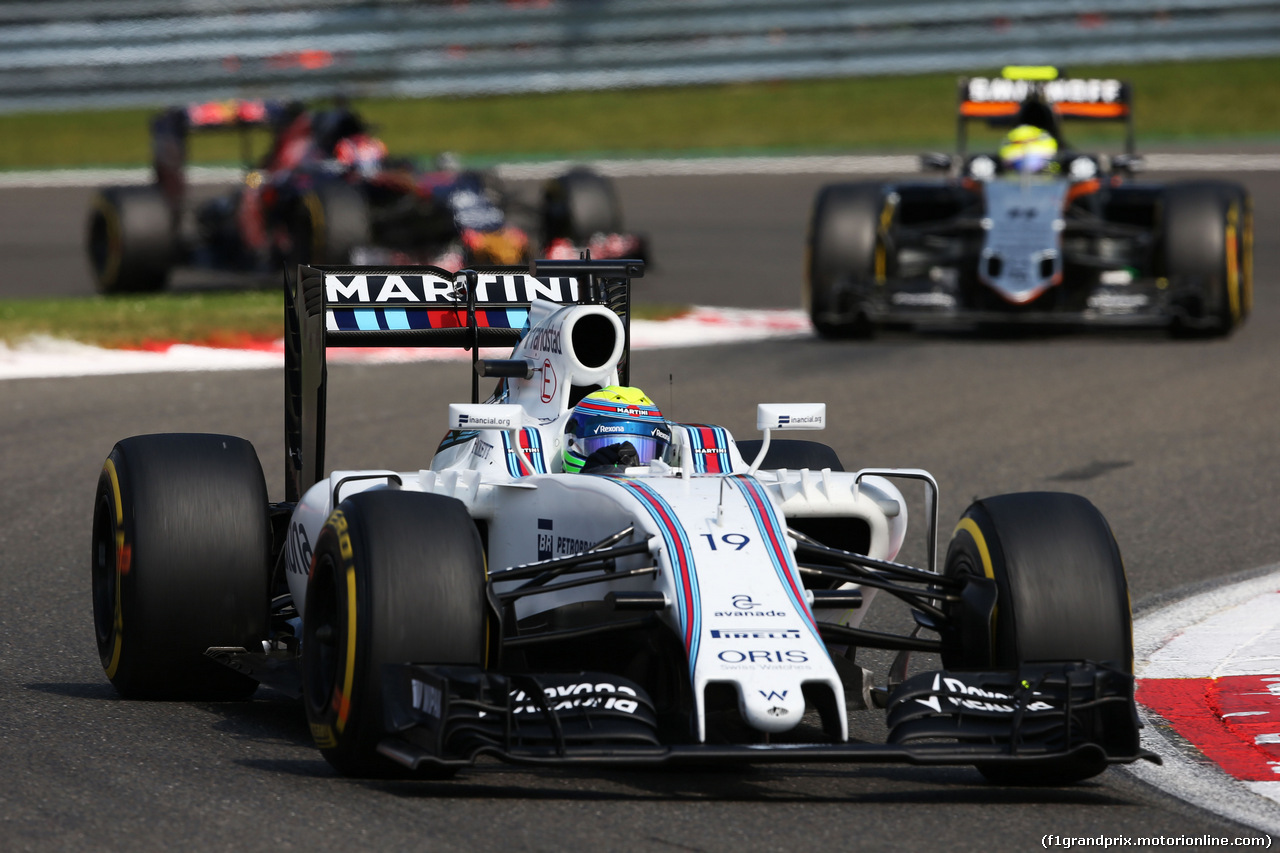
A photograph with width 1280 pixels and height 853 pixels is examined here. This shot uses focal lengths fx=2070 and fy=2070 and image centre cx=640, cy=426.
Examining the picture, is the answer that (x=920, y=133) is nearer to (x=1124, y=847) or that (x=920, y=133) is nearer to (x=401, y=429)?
(x=401, y=429)

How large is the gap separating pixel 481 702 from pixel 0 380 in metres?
9.58

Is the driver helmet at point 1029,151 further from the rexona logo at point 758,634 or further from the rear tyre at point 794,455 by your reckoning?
the rexona logo at point 758,634

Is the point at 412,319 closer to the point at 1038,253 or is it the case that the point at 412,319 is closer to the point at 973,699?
the point at 973,699

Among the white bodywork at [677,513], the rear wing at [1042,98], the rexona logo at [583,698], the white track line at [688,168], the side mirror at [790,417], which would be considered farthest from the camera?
the white track line at [688,168]

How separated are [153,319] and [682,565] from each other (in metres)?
11.8

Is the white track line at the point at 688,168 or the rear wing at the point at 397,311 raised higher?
the white track line at the point at 688,168

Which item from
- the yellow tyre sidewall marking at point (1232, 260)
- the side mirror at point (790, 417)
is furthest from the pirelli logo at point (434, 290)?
the yellow tyre sidewall marking at point (1232, 260)

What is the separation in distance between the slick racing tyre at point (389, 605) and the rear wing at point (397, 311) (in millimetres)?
1721

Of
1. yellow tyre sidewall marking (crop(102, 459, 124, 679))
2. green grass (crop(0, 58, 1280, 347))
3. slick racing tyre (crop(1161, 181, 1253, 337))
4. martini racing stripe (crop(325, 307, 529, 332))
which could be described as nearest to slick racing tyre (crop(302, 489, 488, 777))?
yellow tyre sidewall marking (crop(102, 459, 124, 679))

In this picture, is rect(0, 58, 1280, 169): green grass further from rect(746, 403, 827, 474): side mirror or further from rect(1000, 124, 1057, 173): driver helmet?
rect(746, 403, 827, 474): side mirror

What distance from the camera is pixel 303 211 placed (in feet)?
59.7

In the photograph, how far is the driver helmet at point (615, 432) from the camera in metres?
6.28

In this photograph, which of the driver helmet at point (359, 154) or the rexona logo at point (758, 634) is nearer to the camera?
the rexona logo at point (758, 634)

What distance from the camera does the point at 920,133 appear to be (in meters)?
32.7
